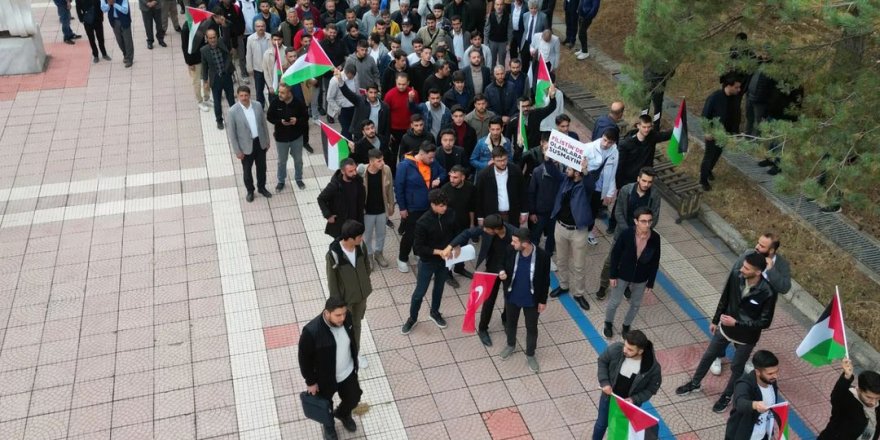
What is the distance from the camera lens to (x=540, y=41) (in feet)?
43.1

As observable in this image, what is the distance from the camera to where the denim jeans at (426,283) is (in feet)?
26.3

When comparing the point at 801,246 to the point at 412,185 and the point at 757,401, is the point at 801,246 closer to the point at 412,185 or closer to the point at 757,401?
the point at 757,401

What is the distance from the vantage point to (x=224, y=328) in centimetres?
835

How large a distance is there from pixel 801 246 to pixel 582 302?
3151mm

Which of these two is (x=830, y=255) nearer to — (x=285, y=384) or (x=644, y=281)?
(x=644, y=281)

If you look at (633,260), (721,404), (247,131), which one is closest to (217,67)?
(247,131)

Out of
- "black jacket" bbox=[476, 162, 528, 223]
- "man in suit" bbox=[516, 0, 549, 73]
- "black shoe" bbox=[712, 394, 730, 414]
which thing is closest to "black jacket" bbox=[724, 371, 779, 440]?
"black shoe" bbox=[712, 394, 730, 414]

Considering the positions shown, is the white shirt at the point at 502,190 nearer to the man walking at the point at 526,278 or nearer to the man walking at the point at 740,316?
the man walking at the point at 526,278

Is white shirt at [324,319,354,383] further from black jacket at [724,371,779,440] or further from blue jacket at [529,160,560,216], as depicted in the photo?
blue jacket at [529,160,560,216]

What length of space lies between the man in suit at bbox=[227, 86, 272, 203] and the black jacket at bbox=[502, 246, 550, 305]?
14.9 ft

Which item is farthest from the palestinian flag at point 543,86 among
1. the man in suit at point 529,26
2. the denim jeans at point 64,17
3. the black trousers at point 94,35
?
the denim jeans at point 64,17

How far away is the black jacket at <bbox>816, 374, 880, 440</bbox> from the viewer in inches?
239

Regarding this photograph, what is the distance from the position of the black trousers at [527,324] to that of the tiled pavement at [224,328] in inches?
9.0

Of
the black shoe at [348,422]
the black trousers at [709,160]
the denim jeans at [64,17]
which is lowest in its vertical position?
the denim jeans at [64,17]
